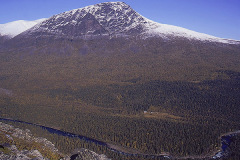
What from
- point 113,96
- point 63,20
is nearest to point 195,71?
point 113,96

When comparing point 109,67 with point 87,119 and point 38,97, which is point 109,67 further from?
point 87,119

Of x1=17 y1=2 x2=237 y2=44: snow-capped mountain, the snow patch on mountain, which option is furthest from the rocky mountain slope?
the snow patch on mountain

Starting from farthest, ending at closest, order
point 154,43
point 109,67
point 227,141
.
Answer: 1. point 154,43
2. point 109,67
3. point 227,141

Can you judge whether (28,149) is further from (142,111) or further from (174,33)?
(174,33)

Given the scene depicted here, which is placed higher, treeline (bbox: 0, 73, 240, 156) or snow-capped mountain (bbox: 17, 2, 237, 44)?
snow-capped mountain (bbox: 17, 2, 237, 44)

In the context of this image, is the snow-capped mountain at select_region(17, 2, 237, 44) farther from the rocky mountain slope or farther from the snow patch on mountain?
the rocky mountain slope

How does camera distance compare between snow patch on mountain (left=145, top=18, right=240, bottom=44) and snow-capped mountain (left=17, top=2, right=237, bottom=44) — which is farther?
snow-capped mountain (left=17, top=2, right=237, bottom=44)

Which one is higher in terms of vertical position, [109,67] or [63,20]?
[63,20]

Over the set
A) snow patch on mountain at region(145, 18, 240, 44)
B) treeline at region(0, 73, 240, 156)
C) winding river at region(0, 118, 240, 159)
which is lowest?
winding river at region(0, 118, 240, 159)
